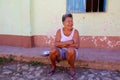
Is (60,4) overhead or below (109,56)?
overhead

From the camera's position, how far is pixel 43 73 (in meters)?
5.21

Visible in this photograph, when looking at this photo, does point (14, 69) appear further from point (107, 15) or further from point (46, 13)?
point (107, 15)

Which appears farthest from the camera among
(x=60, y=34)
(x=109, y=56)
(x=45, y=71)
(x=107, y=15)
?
(x=107, y=15)

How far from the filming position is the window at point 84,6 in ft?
21.1

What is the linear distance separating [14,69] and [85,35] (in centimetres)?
212

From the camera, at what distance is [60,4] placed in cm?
652

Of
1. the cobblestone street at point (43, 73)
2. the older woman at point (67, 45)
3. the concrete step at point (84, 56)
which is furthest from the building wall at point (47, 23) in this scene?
the older woman at point (67, 45)

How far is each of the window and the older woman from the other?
1673 mm

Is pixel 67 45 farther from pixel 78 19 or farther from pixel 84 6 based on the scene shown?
pixel 84 6

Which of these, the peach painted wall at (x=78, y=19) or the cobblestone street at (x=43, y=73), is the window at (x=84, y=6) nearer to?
the peach painted wall at (x=78, y=19)

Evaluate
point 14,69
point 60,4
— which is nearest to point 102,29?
point 60,4

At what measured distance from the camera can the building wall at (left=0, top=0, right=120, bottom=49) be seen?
21.0ft

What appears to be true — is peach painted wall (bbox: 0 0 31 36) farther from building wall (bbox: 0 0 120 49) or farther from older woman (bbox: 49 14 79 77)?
older woman (bbox: 49 14 79 77)

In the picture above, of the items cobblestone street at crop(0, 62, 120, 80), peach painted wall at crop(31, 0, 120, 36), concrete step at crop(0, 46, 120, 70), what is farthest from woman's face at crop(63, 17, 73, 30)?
peach painted wall at crop(31, 0, 120, 36)
